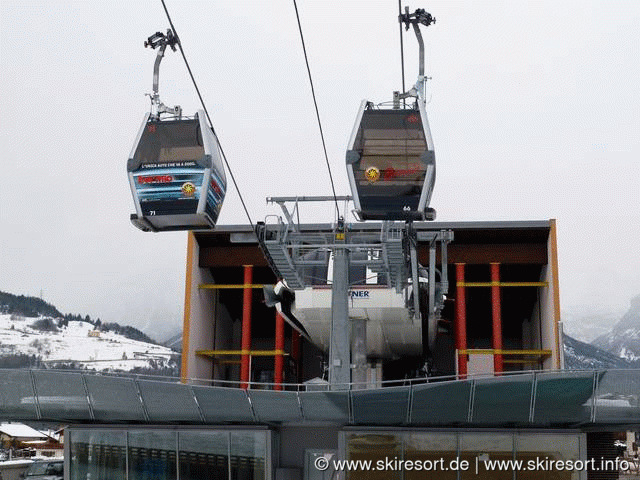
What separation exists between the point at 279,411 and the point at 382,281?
1325 centimetres

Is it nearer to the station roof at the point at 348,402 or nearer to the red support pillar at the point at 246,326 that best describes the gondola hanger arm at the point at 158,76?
the station roof at the point at 348,402

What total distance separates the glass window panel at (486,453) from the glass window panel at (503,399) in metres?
1.04

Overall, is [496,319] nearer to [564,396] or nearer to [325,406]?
[564,396]

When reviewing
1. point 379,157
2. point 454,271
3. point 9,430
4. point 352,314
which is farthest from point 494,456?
point 9,430

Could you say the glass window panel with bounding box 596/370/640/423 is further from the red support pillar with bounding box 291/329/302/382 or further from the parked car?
the red support pillar with bounding box 291/329/302/382

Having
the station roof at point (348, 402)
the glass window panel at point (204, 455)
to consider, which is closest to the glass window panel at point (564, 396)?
the station roof at point (348, 402)

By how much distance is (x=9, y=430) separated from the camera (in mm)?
71062

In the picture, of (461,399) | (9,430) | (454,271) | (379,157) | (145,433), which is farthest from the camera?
(9,430)

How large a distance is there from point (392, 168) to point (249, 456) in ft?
31.2

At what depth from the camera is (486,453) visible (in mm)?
22844

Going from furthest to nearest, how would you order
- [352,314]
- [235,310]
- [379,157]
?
[235,310]
[352,314]
[379,157]

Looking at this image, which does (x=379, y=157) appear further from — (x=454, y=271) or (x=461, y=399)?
(x=454, y=271)

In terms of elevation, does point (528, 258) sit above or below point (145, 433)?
above

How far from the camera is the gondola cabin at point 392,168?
1858cm
